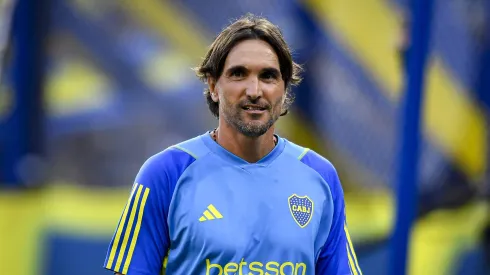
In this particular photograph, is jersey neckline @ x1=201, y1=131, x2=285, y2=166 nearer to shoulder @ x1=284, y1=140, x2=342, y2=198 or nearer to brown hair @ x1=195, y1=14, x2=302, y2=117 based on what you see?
shoulder @ x1=284, y1=140, x2=342, y2=198

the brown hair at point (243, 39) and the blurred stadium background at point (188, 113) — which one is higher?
the blurred stadium background at point (188, 113)

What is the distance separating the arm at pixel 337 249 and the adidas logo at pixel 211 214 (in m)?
0.34

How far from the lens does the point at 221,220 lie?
8.59ft

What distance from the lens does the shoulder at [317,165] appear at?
111 inches

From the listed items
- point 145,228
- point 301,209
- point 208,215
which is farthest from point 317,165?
point 145,228

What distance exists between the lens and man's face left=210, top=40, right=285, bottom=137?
104 inches

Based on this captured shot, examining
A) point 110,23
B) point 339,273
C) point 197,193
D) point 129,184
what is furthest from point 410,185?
point 110,23

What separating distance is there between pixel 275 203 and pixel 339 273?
0.92 ft

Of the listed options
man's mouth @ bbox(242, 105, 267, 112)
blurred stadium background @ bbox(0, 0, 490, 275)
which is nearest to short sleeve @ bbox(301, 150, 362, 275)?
man's mouth @ bbox(242, 105, 267, 112)

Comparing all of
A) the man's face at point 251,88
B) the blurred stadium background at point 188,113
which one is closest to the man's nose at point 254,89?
the man's face at point 251,88

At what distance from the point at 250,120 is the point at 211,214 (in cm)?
27

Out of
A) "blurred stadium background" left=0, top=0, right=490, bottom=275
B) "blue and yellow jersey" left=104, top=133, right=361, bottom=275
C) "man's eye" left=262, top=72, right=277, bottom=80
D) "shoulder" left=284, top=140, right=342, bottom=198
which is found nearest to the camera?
"blue and yellow jersey" left=104, top=133, right=361, bottom=275

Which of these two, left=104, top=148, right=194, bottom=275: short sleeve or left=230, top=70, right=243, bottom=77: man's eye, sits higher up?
left=230, top=70, right=243, bottom=77: man's eye

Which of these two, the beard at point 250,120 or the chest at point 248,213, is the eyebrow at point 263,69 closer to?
the beard at point 250,120
